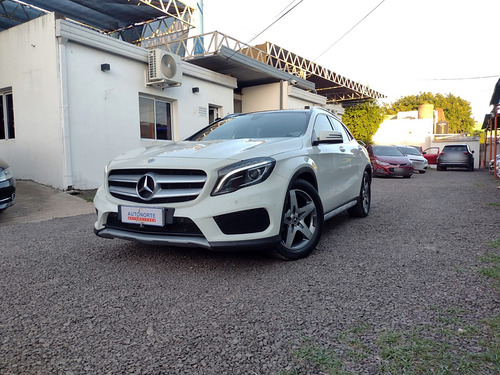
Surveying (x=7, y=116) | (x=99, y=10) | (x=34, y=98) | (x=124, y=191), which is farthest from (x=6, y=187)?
(x=99, y=10)

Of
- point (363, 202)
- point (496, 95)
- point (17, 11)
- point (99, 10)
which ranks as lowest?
point (363, 202)

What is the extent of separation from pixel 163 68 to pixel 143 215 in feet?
26.8

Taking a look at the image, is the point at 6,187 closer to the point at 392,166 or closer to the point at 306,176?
the point at 306,176

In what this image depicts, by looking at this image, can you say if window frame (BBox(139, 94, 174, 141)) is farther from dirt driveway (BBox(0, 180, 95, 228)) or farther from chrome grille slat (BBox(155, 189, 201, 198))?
chrome grille slat (BBox(155, 189, 201, 198))

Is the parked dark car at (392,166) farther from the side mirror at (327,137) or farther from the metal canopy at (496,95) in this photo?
the side mirror at (327,137)

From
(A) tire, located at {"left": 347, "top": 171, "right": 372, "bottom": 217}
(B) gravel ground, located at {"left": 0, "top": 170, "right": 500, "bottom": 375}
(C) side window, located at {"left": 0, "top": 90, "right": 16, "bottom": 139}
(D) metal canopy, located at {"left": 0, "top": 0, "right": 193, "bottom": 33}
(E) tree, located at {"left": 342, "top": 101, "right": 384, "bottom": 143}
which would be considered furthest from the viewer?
(E) tree, located at {"left": 342, "top": 101, "right": 384, "bottom": 143}

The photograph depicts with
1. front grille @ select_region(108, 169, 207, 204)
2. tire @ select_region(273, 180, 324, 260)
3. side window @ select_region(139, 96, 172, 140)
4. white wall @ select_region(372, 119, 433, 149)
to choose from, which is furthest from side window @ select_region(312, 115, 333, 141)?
white wall @ select_region(372, 119, 433, 149)

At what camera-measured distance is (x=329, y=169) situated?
4.39 m

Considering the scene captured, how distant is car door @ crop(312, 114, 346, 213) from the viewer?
416cm

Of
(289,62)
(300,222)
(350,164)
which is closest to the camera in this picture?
(300,222)

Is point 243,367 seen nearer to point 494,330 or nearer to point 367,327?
point 367,327

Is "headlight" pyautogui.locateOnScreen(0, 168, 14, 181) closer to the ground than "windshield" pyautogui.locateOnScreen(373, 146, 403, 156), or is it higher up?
closer to the ground

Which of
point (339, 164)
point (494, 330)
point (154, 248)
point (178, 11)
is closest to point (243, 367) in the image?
point (494, 330)

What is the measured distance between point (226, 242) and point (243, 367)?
3.94ft
